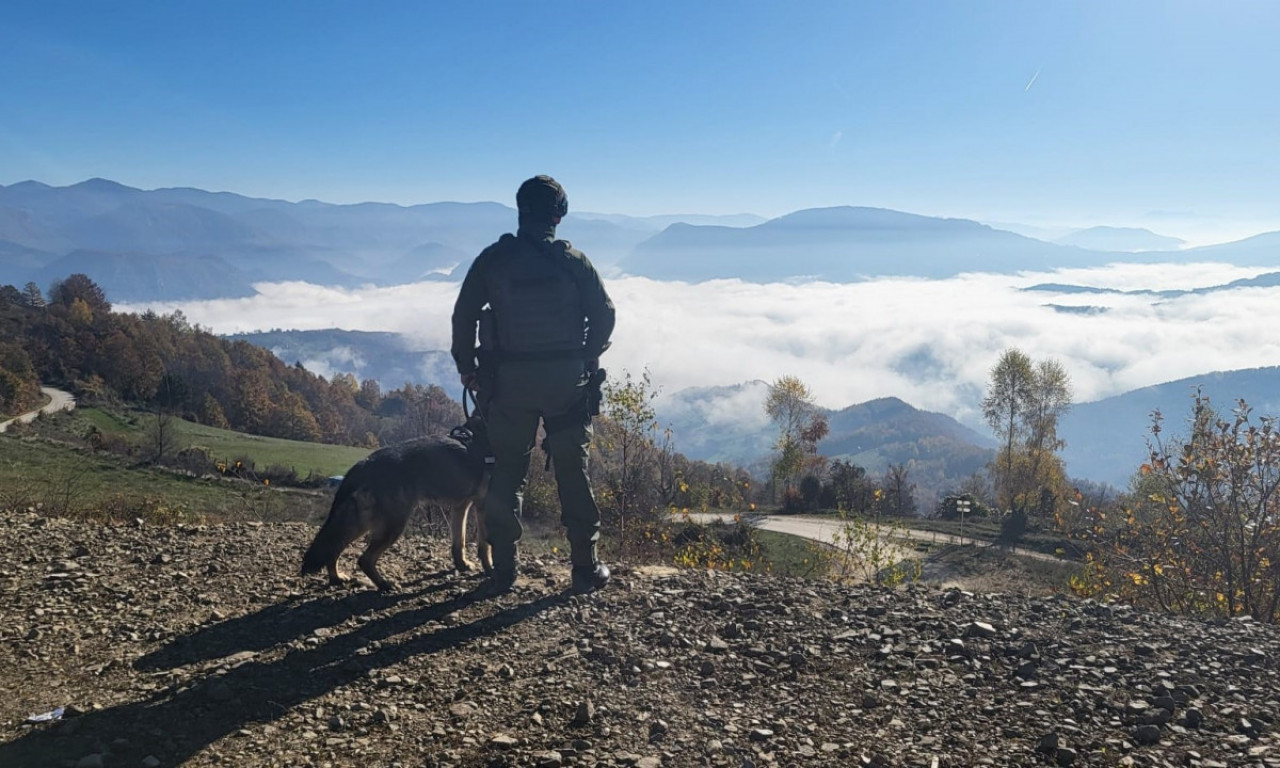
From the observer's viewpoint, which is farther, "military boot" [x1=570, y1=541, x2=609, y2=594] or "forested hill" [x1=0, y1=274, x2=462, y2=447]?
"forested hill" [x1=0, y1=274, x2=462, y2=447]

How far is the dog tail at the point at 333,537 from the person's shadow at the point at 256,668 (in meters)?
0.31

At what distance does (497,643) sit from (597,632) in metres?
0.74

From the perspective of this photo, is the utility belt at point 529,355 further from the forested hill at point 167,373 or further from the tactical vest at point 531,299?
the forested hill at point 167,373

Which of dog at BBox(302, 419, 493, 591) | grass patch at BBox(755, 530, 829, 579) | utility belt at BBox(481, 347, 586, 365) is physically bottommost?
grass patch at BBox(755, 530, 829, 579)

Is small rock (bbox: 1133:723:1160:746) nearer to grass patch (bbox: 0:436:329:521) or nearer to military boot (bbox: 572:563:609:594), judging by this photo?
military boot (bbox: 572:563:609:594)

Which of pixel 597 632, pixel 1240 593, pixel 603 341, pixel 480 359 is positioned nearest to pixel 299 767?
pixel 597 632

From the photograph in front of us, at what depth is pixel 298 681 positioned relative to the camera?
4422mm

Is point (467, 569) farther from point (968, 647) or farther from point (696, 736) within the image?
point (968, 647)

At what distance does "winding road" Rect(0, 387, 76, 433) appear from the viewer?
39.7 meters

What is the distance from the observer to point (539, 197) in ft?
20.4

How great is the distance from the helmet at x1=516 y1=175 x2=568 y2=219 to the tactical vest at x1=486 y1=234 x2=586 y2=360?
30 centimetres

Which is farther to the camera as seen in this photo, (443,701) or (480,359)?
(480,359)

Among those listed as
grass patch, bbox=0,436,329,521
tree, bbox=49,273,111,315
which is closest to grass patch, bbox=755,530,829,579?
grass patch, bbox=0,436,329,521

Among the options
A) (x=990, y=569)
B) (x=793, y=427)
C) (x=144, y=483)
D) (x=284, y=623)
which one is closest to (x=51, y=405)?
(x=144, y=483)
